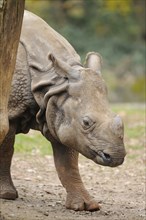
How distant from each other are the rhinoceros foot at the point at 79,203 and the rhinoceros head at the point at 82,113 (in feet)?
2.44

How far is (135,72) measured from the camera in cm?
2558

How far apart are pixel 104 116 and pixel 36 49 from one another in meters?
1.14

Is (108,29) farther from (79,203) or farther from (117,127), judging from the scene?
(117,127)

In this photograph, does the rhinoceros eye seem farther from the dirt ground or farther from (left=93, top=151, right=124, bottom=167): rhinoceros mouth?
the dirt ground

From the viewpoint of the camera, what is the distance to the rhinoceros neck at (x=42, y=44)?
8016mm

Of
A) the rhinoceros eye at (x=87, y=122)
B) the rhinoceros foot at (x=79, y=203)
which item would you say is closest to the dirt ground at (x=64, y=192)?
the rhinoceros foot at (x=79, y=203)

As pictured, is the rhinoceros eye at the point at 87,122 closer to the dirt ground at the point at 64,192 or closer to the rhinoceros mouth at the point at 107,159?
the rhinoceros mouth at the point at 107,159

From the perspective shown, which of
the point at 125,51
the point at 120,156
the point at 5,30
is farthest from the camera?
the point at 125,51

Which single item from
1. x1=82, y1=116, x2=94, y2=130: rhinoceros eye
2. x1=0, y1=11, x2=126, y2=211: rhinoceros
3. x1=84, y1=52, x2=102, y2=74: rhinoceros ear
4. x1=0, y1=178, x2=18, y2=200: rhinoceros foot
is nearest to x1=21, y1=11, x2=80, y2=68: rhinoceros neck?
x1=0, y1=11, x2=126, y2=211: rhinoceros

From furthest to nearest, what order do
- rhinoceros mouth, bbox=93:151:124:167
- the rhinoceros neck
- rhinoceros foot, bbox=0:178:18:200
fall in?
rhinoceros foot, bbox=0:178:18:200 < the rhinoceros neck < rhinoceros mouth, bbox=93:151:124:167

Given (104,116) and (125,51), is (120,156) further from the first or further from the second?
(125,51)

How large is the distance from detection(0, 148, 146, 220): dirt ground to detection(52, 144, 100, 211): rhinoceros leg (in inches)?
3.4

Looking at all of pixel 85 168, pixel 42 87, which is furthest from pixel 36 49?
pixel 85 168

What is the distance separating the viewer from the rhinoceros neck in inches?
316
